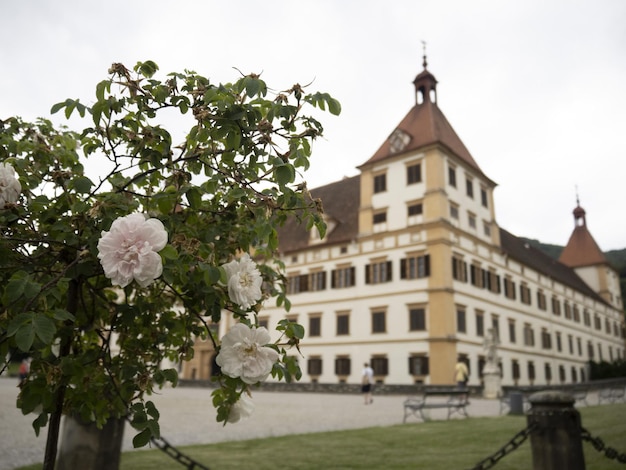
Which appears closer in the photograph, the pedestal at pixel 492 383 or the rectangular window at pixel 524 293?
the pedestal at pixel 492 383

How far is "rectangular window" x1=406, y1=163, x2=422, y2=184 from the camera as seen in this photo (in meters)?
31.5

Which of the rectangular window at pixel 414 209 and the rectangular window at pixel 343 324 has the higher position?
the rectangular window at pixel 414 209

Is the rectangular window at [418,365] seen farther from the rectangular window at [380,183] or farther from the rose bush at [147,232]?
the rose bush at [147,232]

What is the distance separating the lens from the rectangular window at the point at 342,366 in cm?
3170

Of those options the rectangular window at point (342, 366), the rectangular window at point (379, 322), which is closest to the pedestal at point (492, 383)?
the rectangular window at point (379, 322)

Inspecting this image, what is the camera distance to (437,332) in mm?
28594

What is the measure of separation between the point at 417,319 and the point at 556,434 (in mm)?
25930

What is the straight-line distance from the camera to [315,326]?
113 ft

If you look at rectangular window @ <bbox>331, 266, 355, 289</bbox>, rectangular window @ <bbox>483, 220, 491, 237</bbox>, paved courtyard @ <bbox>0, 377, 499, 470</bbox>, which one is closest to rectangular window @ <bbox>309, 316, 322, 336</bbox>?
rectangular window @ <bbox>331, 266, 355, 289</bbox>

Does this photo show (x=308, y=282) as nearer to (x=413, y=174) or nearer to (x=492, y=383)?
(x=413, y=174)

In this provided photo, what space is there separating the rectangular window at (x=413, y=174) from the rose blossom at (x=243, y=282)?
29633mm

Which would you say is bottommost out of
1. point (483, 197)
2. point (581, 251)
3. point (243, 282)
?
point (243, 282)

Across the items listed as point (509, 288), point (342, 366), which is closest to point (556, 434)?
point (342, 366)

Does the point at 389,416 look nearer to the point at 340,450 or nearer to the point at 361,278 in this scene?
the point at 340,450
